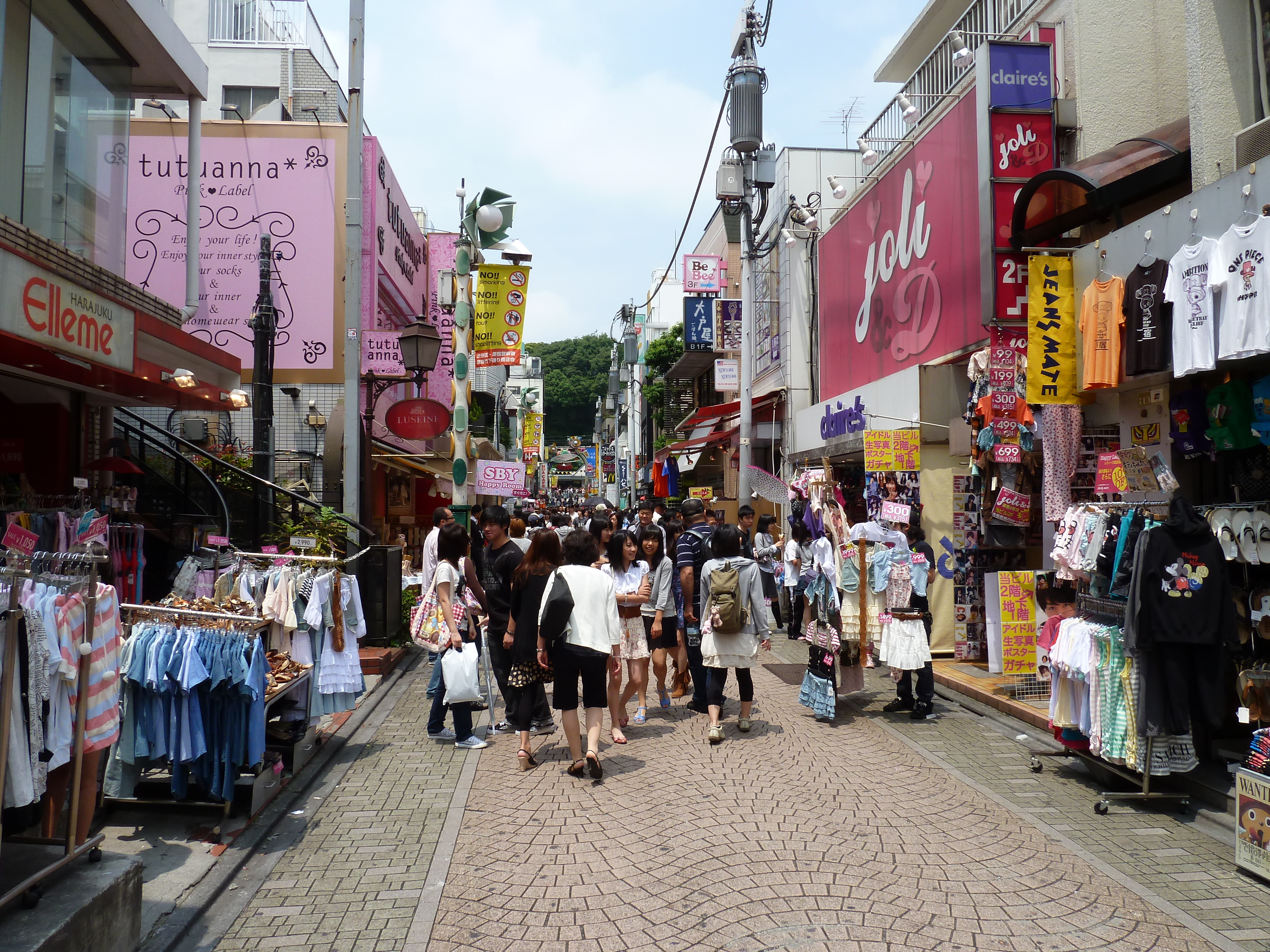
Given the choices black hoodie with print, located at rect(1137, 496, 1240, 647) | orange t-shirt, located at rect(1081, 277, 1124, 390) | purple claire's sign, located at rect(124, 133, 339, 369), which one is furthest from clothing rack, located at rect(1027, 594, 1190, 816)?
purple claire's sign, located at rect(124, 133, 339, 369)

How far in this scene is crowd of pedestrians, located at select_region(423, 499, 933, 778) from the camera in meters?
6.64

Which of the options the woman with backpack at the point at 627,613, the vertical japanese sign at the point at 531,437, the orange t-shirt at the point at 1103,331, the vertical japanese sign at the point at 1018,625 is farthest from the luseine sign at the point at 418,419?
the vertical japanese sign at the point at 531,437

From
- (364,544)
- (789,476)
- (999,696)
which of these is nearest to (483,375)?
(789,476)

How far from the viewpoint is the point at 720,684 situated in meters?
7.73

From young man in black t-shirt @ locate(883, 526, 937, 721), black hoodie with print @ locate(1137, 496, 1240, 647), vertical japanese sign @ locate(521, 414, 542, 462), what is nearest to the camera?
black hoodie with print @ locate(1137, 496, 1240, 647)

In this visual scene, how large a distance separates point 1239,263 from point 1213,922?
4.25 meters

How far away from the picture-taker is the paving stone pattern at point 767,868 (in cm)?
410

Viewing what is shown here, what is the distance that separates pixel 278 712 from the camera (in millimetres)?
6750

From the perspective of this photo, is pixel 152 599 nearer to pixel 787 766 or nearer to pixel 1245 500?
pixel 787 766

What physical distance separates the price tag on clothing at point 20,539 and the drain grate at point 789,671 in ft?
25.5

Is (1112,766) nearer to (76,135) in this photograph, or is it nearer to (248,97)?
(76,135)

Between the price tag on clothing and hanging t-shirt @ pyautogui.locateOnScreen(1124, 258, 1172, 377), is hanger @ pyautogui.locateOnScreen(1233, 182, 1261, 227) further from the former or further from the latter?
the price tag on clothing

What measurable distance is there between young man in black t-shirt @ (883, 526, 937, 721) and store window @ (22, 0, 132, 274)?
8.28 meters

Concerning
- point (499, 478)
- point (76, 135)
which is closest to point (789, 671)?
point (499, 478)
